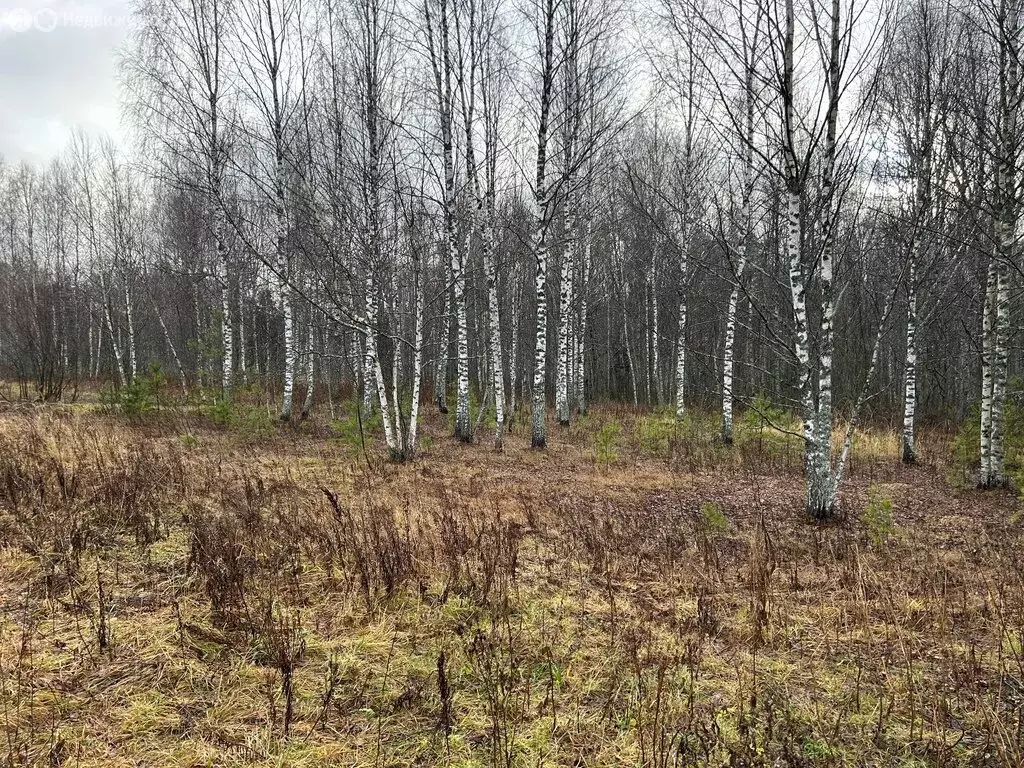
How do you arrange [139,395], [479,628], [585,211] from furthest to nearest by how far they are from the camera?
1. [585,211]
2. [139,395]
3. [479,628]

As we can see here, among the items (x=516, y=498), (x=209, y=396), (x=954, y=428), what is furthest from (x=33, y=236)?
(x=954, y=428)

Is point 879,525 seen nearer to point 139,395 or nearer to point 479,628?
point 479,628

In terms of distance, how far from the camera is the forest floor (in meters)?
2.46

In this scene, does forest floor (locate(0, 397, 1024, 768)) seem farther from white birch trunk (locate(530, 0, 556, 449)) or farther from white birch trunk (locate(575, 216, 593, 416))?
white birch trunk (locate(575, 216, 593, 416))

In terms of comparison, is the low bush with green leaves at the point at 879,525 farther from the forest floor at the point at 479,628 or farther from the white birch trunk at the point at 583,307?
the white birch trunk at the point at 583,307

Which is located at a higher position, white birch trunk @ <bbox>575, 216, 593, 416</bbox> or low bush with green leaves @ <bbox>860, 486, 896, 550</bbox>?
white birch trunk @ <bbox>575, 216, 593, 416</bbox>

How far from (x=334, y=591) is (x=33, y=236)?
36162mm

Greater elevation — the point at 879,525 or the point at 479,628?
the point at 879,525

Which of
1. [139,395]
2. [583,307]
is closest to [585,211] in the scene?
[583,307]

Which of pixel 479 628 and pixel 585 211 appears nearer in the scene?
pixel 479 628

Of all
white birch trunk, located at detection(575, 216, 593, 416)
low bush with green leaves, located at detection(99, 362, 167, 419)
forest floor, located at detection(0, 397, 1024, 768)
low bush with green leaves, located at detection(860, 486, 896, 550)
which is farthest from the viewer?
white birch trunk, located at detection(575, 216, 593, 416)

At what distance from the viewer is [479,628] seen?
3.50 meters

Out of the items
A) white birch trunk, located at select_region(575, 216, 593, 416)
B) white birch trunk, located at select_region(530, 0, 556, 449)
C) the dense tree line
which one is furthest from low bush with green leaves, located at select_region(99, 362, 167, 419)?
white birch trunk, located at select_region(575, 216, 593, 416)

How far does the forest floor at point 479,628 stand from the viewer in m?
2.46
